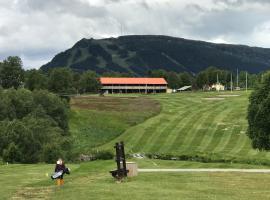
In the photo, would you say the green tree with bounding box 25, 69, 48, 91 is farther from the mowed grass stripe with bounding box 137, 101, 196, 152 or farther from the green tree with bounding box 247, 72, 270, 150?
the green tree with bounding box 247, 72, 270, 150

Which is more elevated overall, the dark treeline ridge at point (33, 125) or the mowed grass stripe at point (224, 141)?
the dark treeline ridge at point (33, 125)

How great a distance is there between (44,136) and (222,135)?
3629 cm

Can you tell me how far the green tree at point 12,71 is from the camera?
18012 centimetres

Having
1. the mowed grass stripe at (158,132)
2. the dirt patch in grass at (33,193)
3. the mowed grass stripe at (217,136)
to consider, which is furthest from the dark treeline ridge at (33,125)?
the dirt patch in grass at (33,193)

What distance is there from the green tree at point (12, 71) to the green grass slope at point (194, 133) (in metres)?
67.1

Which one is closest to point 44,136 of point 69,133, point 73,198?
point 69,133

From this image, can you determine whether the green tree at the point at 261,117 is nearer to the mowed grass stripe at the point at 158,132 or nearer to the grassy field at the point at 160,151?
the grassy field at the point at 160,151

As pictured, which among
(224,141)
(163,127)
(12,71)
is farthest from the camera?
(12,71)

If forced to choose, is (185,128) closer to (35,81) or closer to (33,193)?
(33,193)

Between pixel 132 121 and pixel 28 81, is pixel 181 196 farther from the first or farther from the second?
pixel 28 81

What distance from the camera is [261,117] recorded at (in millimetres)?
58938

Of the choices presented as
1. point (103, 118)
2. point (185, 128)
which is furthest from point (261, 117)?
point (103, 118)

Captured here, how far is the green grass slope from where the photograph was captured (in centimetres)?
7789

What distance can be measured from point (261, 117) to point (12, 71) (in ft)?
446
